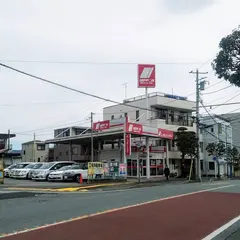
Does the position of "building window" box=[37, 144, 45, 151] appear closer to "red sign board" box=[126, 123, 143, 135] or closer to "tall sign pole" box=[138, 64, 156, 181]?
"tall sign pole" box=[138, 64, 156, 181]

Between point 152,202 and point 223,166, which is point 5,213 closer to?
point 152,202

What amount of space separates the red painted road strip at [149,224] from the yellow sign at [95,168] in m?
15.2

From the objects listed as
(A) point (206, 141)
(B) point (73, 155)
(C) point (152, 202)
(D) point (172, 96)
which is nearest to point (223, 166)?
(A) point (206, 141)

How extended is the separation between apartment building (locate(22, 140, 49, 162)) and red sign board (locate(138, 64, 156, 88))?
2478 cm

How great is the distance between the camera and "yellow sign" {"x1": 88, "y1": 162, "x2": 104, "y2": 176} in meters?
29.5

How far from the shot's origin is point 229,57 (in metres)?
10.2

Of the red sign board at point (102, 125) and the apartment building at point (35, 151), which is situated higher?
the red sign board at point (102, 125)

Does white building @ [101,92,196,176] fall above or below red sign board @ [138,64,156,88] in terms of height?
below

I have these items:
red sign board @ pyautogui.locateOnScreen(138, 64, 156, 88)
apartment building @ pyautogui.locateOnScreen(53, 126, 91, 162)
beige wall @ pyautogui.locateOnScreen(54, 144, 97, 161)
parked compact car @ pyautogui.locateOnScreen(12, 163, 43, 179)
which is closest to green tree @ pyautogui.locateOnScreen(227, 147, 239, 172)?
red sign board @ pyautogui.locateOnScreen(138, 64, 156, 88)

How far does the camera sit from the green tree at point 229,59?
9.95 metres

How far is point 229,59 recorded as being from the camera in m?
10.2

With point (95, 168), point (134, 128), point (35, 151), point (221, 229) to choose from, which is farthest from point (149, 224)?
point (35, 151)

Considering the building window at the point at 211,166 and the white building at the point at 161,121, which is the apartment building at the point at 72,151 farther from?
the building window at the point at 211,166

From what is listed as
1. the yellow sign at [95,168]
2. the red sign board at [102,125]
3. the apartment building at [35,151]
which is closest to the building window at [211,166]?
the red sign board at [102,125]
